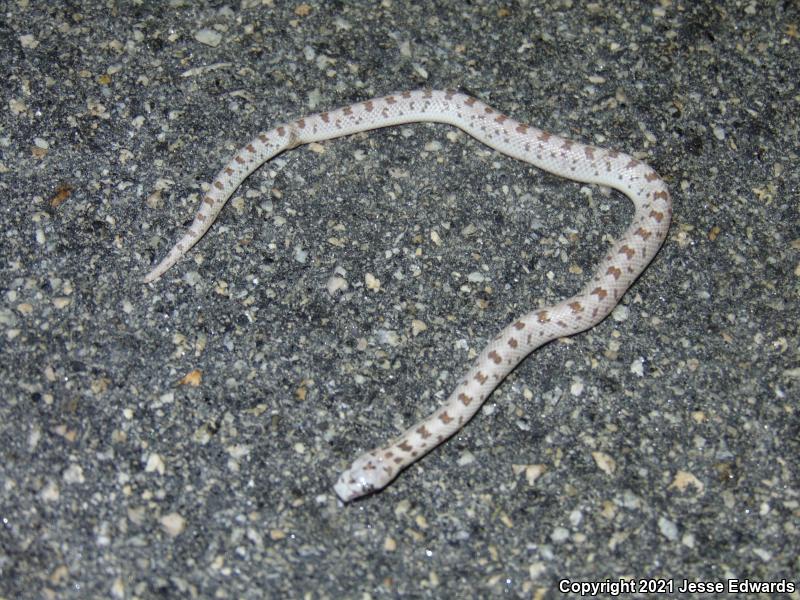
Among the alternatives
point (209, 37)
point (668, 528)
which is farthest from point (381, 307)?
point (209, 37)

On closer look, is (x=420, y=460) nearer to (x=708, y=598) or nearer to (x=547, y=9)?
(x=708, y=598)

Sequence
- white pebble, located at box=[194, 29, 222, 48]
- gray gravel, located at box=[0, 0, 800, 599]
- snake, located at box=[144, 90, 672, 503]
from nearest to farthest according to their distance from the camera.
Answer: gray gravel, located at box=[0, 0, 800, 599]
snake, located at box=[144, 90, 672, 503]
white pebble, located at box=[194, 29, 222, 48]

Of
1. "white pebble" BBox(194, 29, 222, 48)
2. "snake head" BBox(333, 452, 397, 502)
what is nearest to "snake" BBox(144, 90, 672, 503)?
"snake head" BBox(333, 452, 397, 502)

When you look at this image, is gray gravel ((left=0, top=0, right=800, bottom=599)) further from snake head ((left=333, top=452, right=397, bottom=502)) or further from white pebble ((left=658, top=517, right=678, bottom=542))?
snake head ((left=333, top=452, right=397, bottom=502))

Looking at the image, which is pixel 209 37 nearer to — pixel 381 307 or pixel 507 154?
pixel 507 154

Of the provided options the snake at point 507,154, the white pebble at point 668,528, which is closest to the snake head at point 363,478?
the snake at point 507,154

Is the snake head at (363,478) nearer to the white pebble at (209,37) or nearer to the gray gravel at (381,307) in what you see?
the gray gravel at (381,307)

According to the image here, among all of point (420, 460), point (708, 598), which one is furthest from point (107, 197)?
point (708, 598)
